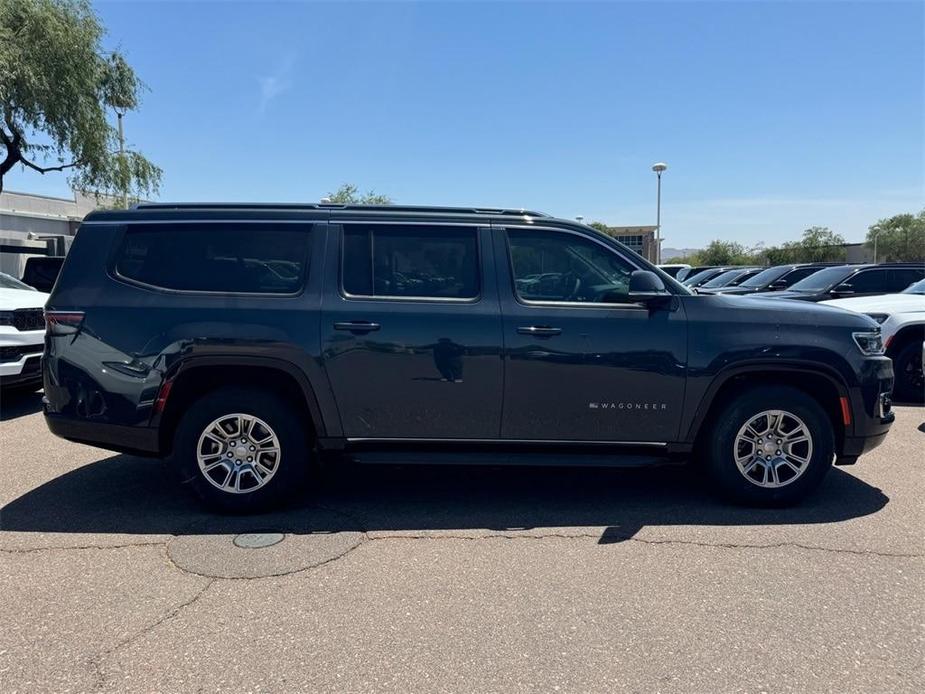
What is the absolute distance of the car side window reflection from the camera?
4223 mm

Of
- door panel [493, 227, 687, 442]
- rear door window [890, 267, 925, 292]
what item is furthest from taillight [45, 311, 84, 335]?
rear door window [890, 267, 925, 292]

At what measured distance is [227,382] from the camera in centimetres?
422

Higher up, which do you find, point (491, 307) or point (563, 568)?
point (491, 307)

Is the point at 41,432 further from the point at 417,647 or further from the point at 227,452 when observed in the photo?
the point at 417,647

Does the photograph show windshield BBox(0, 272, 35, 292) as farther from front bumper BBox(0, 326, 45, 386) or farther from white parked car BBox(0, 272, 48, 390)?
front bumper BBox(0, 326, 45, 386)

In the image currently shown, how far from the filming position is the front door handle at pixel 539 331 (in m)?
4.07

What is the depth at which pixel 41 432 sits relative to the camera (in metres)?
6.32

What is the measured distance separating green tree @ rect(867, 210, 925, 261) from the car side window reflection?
56.3 meters

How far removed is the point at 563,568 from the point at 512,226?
227cm


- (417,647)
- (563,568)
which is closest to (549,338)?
(563,568)

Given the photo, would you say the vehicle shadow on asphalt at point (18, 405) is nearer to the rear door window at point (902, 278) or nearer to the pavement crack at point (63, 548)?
the pavement crack at point (63, 548)

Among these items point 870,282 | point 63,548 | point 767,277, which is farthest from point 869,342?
point 767,277

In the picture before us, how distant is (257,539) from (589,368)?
2398 millimetres

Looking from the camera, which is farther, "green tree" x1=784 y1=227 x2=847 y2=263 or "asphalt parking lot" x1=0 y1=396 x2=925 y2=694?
"green tree" x1=784 y1=227 x2=847 y2=263
